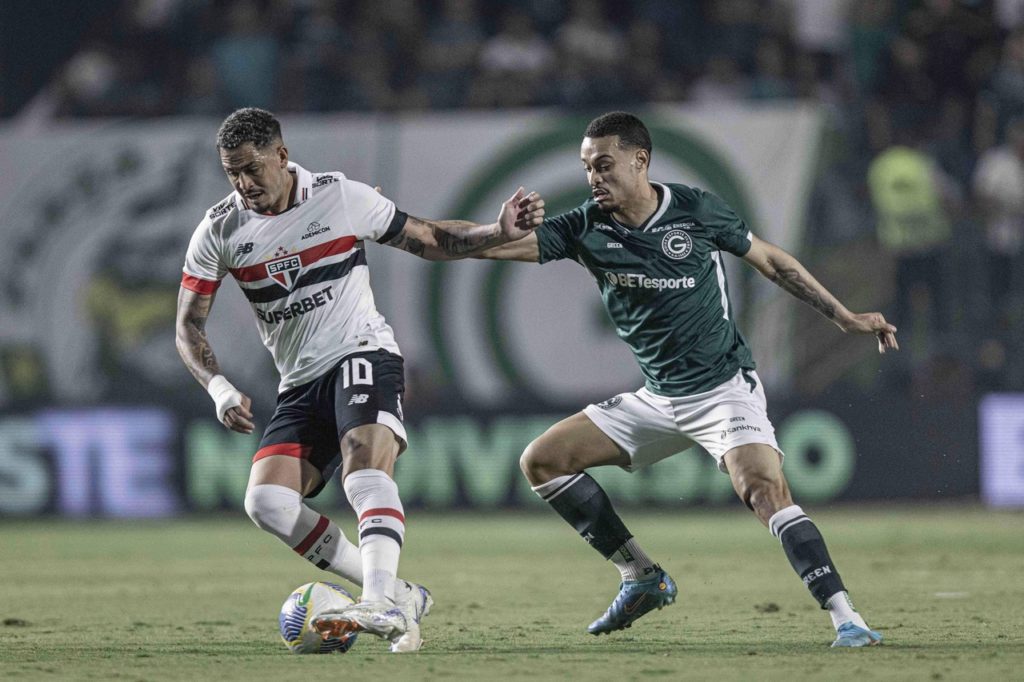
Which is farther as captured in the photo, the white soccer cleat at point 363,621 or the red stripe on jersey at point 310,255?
the red stripe on jersey at point 310,255

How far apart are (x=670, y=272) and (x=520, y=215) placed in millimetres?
824

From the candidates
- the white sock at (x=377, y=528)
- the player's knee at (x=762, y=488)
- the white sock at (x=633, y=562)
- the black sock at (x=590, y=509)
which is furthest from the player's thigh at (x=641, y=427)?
the white sock at (x=377, y=528)

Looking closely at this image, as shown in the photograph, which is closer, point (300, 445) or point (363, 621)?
point (363, 621)

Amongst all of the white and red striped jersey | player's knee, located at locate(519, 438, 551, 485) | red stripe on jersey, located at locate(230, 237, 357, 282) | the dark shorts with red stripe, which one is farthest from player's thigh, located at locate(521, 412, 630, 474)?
red stripe on jersey, located at locate(230, 237, 357, 282)

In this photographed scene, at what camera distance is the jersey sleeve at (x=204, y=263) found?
7.36 meters

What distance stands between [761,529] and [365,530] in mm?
8294

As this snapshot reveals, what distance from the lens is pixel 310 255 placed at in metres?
7.30

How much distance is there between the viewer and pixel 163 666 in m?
6.36

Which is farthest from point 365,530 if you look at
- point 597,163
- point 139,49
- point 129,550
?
point 139,49

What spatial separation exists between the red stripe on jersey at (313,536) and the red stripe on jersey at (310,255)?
120 centimetres

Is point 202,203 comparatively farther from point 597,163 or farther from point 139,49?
point 597,163

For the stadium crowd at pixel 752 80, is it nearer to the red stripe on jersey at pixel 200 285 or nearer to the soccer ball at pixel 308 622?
the red stripe on jersey at pixel 200 285

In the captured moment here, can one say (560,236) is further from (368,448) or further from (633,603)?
(633,603)

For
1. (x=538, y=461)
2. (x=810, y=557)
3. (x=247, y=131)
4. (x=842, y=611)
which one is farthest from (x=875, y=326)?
(x=247, y=131)
